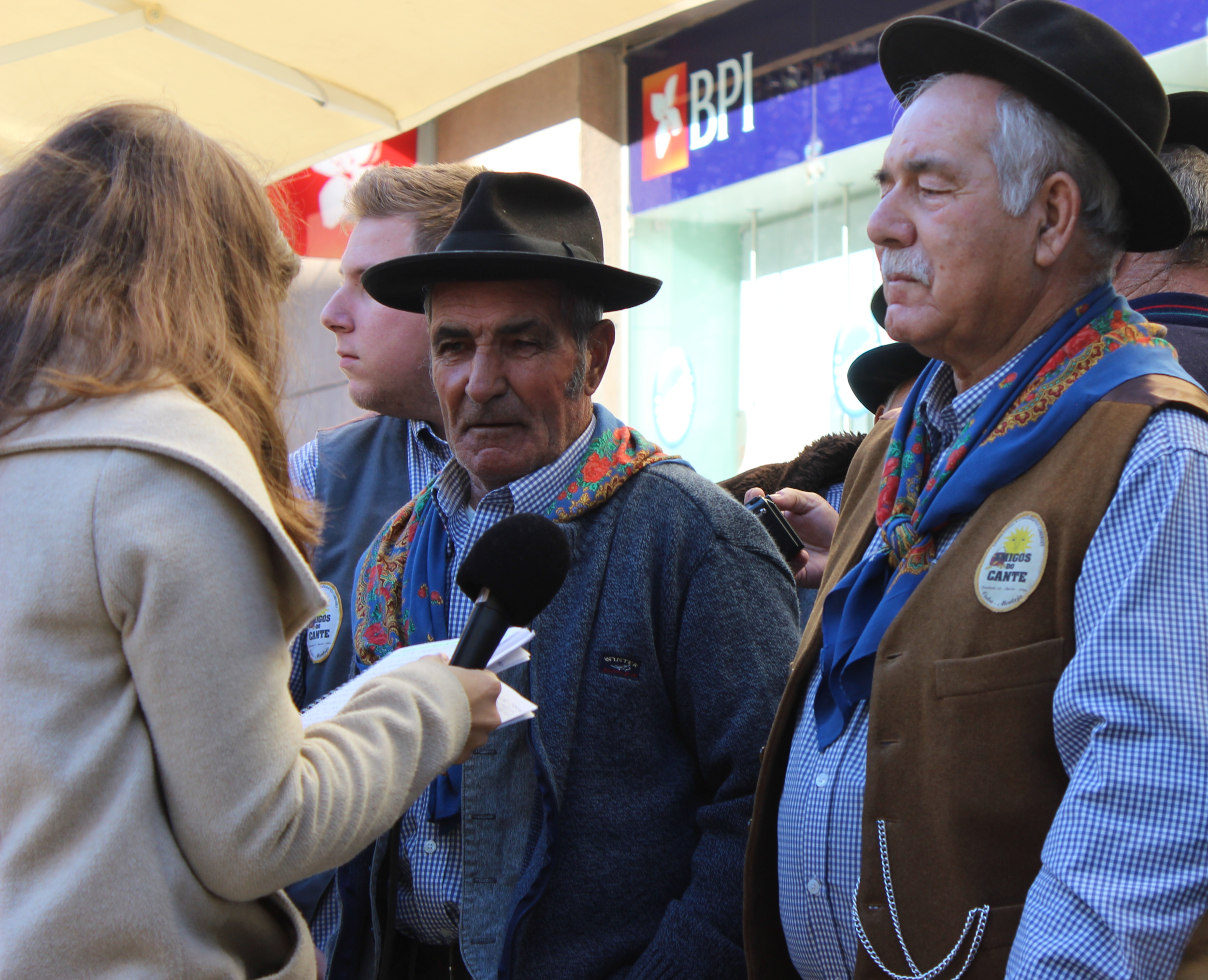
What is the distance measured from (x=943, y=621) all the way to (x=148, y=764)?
42.6 inches

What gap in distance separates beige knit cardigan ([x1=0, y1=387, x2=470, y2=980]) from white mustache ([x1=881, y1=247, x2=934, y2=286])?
3.70ft

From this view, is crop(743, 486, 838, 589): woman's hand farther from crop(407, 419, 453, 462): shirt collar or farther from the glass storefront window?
the glass storefront window

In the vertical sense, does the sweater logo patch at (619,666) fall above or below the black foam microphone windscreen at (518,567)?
below

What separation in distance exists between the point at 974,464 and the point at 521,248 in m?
1.01

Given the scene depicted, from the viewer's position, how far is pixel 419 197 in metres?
3.02

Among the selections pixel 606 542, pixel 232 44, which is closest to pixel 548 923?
pixel 606 542

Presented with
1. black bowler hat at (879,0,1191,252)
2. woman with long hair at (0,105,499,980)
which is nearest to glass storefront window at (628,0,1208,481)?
black bowler hat at (879,0,1191,252)

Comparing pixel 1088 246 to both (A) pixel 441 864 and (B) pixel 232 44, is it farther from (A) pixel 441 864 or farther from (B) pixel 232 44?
(B) pixel 232 44

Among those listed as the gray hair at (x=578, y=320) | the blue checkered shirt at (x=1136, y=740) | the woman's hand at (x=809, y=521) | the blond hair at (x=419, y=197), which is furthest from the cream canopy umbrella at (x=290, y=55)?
the blue checkered shirt at (x=1136, y=740)

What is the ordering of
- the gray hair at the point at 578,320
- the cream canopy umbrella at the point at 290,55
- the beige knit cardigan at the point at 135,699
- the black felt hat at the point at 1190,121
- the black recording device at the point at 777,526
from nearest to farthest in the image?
1. the beige knit cardigan at the point at 135,699
2. the gray hair at the point at 578,320
3. the black felt hat at the point at 1190,121
4. the black recording device at the point at 777,526
5. the cream canopy umbrella at the point at 290,55

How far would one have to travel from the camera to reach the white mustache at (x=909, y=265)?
1920 millimetres

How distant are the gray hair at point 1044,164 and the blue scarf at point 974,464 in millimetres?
124

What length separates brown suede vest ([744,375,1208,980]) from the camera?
1583 millimetres

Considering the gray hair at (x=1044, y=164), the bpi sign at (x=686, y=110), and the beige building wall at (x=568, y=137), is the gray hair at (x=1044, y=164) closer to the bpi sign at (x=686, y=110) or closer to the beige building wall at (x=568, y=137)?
the bpi sign at (x=686, y=110)
